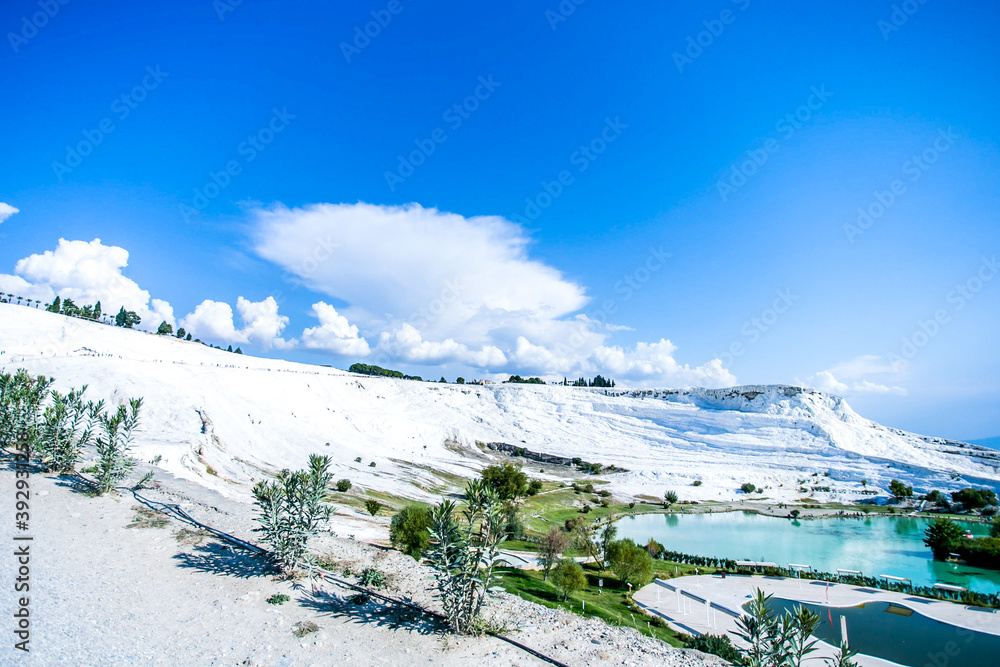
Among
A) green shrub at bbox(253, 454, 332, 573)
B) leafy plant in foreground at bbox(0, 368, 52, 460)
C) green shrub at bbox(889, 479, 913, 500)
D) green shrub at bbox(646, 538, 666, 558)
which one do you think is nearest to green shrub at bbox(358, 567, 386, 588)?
green shrub at bbox(253, 454, 332, 573)

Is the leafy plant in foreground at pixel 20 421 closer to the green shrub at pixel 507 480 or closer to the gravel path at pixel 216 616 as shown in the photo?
the gravel path at pixel 216 616

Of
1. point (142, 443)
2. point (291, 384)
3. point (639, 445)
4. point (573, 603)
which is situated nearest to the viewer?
point (573, 603)

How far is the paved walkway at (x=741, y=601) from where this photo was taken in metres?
18.0

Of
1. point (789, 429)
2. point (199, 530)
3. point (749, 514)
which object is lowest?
point (749, 514)

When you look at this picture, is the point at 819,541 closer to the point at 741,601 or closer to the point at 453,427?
the point at 741,601

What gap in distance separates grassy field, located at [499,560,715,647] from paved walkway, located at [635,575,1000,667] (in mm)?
1181

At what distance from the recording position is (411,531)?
18516 millimetres

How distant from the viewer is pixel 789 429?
245ft

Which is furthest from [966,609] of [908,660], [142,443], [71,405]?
[142,443]

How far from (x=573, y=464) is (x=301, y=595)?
56546 millimetres

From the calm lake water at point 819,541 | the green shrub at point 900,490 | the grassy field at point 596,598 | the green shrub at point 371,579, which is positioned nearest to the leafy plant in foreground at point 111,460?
the green shrub at point 371,579

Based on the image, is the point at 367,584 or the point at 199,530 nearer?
the point at 367,584

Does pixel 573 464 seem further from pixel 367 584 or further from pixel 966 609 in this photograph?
pixel 367 584
